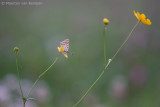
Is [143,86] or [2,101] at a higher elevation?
[2,101]

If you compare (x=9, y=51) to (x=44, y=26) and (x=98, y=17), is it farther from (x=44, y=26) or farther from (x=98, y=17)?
(x=98, y=17)

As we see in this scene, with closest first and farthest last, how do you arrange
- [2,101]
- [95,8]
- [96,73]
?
[2,101], [96,73], [95,8]

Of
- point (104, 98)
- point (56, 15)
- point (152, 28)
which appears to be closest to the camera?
point (104, 98)

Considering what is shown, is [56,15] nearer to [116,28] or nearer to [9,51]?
[116,28]

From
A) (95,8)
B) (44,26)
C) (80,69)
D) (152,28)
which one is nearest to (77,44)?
(80,69)

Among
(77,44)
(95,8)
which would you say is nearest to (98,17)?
(95,8)

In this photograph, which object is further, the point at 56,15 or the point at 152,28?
the point at 56,15
